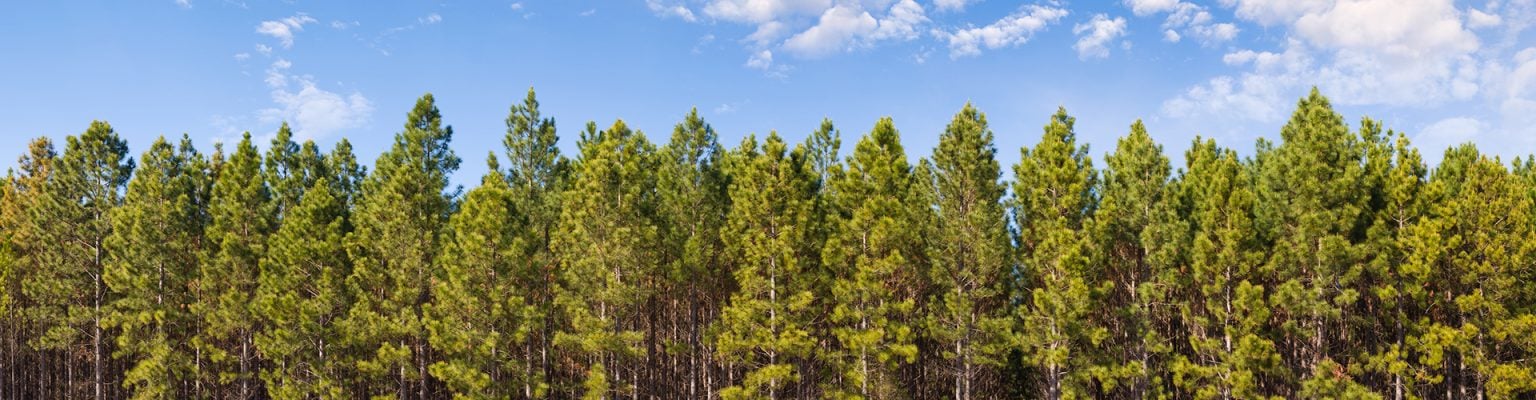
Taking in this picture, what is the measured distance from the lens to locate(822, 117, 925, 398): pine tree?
2591cm

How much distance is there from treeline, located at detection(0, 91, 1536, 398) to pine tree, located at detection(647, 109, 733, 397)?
0.11 meters

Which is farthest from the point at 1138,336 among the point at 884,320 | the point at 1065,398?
the point at 884,320

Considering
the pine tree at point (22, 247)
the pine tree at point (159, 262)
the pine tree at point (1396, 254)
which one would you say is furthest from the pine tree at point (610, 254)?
the pine tree at point (22, 247)

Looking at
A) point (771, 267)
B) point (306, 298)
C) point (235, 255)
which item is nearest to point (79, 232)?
point (235, 255)

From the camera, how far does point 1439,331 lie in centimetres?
2422

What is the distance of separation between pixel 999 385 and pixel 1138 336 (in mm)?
7395

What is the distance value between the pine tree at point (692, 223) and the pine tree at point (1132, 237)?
12139mm

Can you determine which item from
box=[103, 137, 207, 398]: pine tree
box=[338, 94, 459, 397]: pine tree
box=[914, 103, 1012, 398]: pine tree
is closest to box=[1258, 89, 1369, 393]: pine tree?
box=[914, 103, 1012, 398]: pine tree

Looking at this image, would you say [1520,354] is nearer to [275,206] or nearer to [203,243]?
[275,206]

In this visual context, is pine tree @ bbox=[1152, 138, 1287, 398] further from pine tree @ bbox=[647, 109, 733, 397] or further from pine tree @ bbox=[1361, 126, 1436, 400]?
pine tree @ bbox=[647, 109, 733, 397]

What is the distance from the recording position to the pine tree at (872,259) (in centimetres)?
2591

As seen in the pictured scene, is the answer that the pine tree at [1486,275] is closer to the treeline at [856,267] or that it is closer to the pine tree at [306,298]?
the treeline at [856,267]

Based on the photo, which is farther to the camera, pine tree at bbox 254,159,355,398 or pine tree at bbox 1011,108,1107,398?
pine tree at bbox 254,159,355,398

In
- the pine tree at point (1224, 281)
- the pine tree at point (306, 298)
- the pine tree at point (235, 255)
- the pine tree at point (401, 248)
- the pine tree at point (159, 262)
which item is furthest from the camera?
the pine tree at point (159, 262)
